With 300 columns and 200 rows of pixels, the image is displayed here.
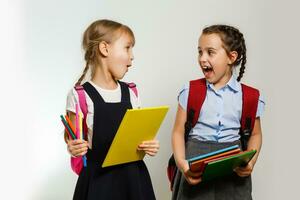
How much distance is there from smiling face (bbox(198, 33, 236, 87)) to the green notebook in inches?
9.9

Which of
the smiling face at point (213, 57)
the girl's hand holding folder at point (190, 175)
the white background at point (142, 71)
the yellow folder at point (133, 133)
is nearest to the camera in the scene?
the yellow folder at point (133, 133)

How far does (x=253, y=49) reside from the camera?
66.7 inches

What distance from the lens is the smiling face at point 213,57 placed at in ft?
3.96

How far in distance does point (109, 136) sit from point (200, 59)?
336mm

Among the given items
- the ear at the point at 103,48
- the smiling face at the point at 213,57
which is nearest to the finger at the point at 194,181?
the smiling face at the point at 213,57

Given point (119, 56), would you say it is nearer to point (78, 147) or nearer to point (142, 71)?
point (78, 147)

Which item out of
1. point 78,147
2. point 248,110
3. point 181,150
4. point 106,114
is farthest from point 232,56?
point 78,147

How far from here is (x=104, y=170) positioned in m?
1.11

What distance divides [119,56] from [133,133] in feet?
0.72

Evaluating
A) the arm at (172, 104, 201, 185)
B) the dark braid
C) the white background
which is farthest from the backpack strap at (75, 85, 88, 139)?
the white background

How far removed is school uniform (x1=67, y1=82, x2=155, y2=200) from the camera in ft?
3.58

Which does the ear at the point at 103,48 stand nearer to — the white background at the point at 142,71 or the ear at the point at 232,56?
the ear at the point at 232,56

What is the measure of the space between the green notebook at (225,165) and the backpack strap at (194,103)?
0.54ft

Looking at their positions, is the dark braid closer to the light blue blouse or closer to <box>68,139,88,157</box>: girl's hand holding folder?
the light blue blouse
